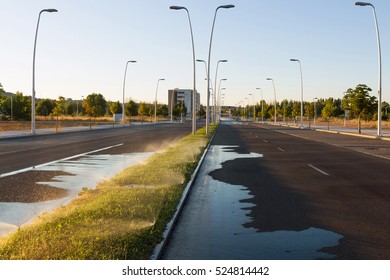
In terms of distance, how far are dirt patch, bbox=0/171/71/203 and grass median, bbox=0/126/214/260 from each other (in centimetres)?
89

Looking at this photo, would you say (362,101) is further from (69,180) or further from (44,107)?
(44,107)

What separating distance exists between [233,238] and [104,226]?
5.73 feet

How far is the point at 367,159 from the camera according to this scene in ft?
56.7

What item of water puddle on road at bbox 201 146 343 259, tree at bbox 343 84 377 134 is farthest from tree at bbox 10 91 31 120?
water puddle on road at bbox 201 146 343 259

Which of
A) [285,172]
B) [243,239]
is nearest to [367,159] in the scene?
[285,172]

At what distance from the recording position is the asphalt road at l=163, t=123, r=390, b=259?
18.1 feet

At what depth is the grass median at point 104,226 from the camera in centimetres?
496

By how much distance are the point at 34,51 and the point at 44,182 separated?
85.5ft

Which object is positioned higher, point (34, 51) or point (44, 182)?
point (34, 51)

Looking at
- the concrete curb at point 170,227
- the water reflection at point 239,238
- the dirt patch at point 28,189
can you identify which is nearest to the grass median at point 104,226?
the concrete curb at point 170,227

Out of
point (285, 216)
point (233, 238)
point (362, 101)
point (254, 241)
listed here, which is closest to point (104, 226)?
point (233, 238)

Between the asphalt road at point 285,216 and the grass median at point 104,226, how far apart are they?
1.19 feet

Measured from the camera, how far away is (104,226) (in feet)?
19.7
